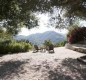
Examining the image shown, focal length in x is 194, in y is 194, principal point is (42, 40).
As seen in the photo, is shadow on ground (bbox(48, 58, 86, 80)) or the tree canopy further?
the tree canopy

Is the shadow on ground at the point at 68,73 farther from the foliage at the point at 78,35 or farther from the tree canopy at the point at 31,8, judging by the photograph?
the foliage at the point at 78,35

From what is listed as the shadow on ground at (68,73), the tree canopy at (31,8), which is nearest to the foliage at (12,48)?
the tree canopy at (31,8)

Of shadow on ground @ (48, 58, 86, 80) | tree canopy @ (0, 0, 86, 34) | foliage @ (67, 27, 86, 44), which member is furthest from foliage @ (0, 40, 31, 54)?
shadow on ground @ (48, 58, 86, 80)

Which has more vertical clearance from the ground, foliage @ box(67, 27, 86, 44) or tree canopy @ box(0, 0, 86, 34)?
tree canopy @ box(0, 0, 86, 34)

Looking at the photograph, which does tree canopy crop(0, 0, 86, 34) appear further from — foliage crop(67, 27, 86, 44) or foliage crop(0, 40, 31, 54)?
Answer: foliage crop(67, 27, 86, 44)

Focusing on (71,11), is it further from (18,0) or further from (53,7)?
(18,0)

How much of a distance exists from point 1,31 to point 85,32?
1047 cm

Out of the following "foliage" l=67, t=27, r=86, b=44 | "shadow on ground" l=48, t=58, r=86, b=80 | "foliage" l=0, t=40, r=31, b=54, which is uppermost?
"foliage" l=67, t=27, r=86, b=44

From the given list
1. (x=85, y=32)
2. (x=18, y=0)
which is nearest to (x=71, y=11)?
(x=18, y=0)

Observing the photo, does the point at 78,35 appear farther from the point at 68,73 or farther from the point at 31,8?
the point at 68,73

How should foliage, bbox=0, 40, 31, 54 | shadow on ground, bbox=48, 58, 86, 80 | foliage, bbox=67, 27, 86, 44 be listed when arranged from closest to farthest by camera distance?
shadow on ground, bbox=48, 58, 86, 80 < foliage, bbox=0, 40, 31, 54 < foliage, bbox=67, 27, 86, 44

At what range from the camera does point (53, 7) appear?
1351cm

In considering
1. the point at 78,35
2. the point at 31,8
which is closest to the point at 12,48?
the point at 78,35

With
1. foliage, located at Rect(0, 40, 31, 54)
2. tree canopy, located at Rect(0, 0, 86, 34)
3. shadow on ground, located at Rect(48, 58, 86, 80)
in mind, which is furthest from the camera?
foliage, located at Rect(0, 40, 31, 54)
